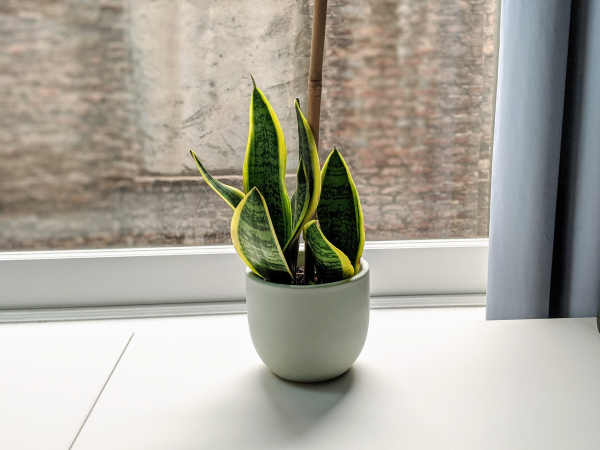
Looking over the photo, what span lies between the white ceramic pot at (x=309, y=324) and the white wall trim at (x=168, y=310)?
376 mm

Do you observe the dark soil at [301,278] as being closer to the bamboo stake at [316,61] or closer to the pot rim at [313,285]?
the pot rim at [313,285]

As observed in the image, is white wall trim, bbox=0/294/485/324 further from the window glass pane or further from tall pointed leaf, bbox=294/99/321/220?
tall pointed leaf, bbox=294/99/321/220

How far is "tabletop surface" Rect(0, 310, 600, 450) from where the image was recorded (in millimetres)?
504

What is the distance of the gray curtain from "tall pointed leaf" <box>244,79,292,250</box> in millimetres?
367

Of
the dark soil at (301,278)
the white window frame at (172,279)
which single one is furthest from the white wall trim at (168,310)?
the dark soil at (301,278)

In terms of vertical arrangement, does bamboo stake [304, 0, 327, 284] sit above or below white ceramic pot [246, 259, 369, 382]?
above

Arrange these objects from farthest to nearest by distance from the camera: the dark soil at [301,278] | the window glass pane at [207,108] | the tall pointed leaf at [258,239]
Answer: the window glass pane at [207,108] < the dark soil at [301,278] < the tall pointed leaf at [258,239]

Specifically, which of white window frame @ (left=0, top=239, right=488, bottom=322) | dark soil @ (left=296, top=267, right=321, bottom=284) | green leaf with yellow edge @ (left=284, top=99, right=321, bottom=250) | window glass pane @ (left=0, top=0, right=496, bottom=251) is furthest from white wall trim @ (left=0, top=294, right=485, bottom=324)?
green leaf with yellow edge @ (left=284, top=99, right=321, bottom=250)

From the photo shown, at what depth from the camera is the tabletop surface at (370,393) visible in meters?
0.50

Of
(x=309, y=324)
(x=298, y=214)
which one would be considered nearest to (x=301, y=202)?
(x=298, y=214)

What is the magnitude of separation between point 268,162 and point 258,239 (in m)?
0.10

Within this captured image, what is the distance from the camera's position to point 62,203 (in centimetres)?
96

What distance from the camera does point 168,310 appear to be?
0.94m

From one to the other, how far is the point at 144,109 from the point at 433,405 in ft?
2.37
